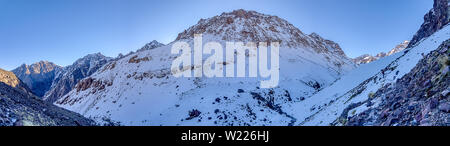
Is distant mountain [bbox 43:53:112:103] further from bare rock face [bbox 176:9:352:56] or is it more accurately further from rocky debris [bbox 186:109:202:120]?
Answer: rocky debris [bbox 186:109:202:120]

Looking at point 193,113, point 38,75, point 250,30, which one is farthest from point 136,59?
point 38,75

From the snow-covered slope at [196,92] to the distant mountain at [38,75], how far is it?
137m

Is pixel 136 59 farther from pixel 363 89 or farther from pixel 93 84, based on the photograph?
pixel 363 89

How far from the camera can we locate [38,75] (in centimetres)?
17550

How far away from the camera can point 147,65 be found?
5831 centimetres

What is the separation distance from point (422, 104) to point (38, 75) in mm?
220497

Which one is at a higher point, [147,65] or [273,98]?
[147,65]

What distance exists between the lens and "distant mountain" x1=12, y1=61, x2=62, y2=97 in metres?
164

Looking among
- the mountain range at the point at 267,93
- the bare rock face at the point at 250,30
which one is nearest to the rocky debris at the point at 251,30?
the bare rock face at the point at 250,30

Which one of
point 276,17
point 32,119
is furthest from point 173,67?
point 276,17

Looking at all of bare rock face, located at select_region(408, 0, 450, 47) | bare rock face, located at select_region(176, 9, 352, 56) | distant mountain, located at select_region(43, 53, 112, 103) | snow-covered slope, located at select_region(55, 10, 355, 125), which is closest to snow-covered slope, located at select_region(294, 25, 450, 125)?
snow-covered slope, located at select_region(55, 10, 355, 125)

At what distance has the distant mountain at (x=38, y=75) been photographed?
539 ft

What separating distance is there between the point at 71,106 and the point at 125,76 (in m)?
12.8

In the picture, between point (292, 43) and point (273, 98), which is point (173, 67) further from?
point (292, 43)
